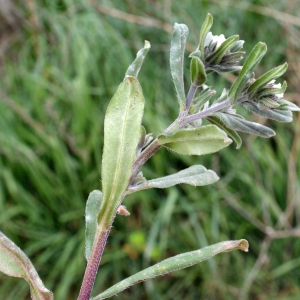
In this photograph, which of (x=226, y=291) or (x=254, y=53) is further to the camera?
(x=226, y=291)

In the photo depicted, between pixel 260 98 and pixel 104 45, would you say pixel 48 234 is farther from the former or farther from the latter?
pixel 260 98

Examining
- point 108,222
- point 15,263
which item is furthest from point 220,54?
point 15,263

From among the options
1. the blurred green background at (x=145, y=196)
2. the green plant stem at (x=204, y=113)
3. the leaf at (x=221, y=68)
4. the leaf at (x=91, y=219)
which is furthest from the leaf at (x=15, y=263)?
the blurred green background at (x=145, y=196)

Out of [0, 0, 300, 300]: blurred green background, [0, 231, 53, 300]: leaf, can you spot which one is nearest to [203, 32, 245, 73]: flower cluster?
[0, 231, 53, 300]: leaf

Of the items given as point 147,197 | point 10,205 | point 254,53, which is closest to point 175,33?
point 254,53

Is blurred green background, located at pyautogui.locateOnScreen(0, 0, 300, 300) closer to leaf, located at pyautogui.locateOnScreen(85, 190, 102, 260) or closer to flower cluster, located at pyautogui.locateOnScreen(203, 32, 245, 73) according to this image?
leaf, located at pyautogui.locateOnScreen(85, 190, 102, 260)

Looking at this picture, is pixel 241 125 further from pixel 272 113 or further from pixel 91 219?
pixel 91 219

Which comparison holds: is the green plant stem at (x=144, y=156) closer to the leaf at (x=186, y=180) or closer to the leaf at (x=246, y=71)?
the leaf at (x=186, y=180)
